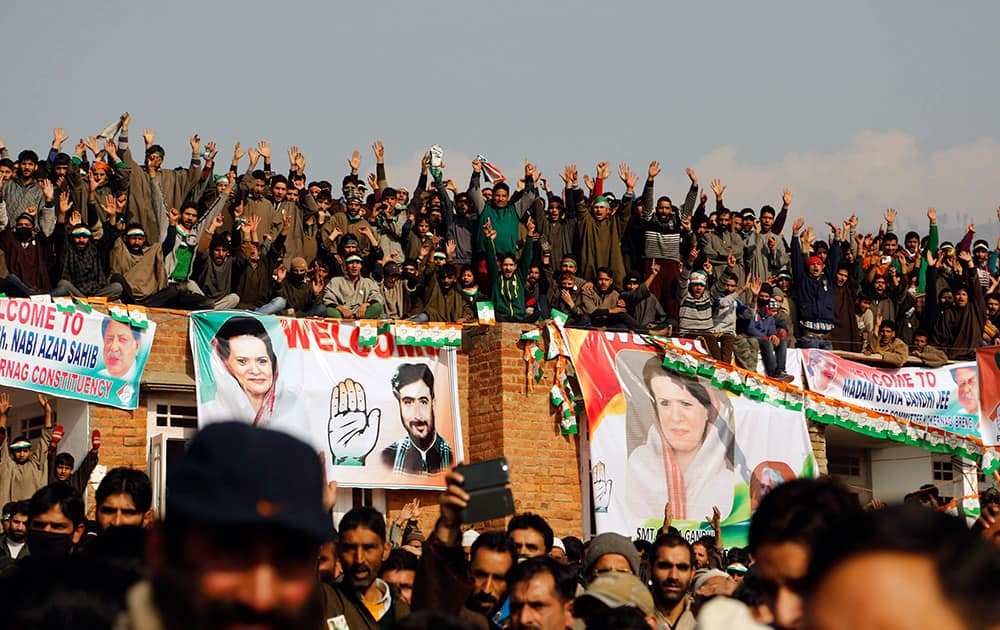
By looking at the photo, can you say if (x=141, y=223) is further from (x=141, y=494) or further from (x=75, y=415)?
(x=141, y=494)

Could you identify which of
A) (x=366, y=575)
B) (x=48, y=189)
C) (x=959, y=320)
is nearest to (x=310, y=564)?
(x=366, y=575)

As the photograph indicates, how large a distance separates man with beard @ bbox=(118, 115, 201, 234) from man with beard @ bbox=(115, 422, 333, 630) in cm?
1542

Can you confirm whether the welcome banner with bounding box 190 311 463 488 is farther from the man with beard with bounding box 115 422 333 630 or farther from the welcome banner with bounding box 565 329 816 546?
the man with beard with bounding box 115 422 333 630

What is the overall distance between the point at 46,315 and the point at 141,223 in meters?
2.21

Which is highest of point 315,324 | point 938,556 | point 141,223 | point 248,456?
point 141,223

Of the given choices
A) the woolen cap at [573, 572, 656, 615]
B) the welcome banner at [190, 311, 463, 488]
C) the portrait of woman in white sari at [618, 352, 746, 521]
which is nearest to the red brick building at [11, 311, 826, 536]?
the welcome banner at [190, 311, 463, 488]

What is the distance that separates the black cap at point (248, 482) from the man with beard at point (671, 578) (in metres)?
5.15

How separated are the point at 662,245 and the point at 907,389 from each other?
386 cm

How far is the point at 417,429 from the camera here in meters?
17.3

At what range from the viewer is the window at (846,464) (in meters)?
22.3

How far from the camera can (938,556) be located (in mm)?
2188

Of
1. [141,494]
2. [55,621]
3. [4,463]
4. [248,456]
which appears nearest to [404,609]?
[141,494]

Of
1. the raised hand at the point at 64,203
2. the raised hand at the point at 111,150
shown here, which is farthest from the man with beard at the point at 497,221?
the raised hand at the point at 64,203

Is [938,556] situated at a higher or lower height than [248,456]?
lower
